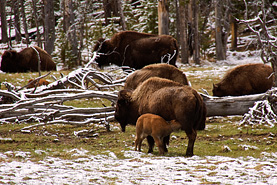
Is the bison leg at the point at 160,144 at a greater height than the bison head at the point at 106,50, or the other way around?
the bison head at the point at 106,50

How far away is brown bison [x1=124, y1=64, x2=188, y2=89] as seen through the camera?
400 inches

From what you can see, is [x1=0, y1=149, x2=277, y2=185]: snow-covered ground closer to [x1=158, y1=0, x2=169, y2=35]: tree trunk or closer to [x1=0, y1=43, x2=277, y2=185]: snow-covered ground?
[x1=0, y1=43, x2=277, y2=185]: snow-covered ground

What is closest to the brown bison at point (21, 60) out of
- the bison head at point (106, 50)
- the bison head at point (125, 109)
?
the bison head at point (106, 50)

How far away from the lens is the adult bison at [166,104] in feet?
22.1

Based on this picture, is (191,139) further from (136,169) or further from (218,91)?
(218,91)

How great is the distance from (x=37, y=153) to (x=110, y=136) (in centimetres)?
246

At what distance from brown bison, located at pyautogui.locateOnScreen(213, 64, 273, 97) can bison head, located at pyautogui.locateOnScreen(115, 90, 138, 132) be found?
19.8 feet

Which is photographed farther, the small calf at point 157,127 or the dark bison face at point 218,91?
the dark bison face at point 218,91

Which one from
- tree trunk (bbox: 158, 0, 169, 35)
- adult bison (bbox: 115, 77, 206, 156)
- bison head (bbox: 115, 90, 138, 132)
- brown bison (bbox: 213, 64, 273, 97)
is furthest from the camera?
tree trunk (bbox: 158, 0, 169, 35)

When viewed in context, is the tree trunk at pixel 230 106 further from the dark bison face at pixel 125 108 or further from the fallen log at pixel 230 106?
the dark bison face at pixel 125 108

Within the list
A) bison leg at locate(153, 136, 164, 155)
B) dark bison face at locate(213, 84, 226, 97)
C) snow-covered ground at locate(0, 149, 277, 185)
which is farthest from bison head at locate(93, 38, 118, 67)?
snow-covered ground at locate(0, 149, 277, 185)

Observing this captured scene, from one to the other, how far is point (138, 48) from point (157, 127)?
933 centimetres

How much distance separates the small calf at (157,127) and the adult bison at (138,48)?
8766 mm

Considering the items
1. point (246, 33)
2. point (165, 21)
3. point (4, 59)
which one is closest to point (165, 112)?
point (165, 21)
